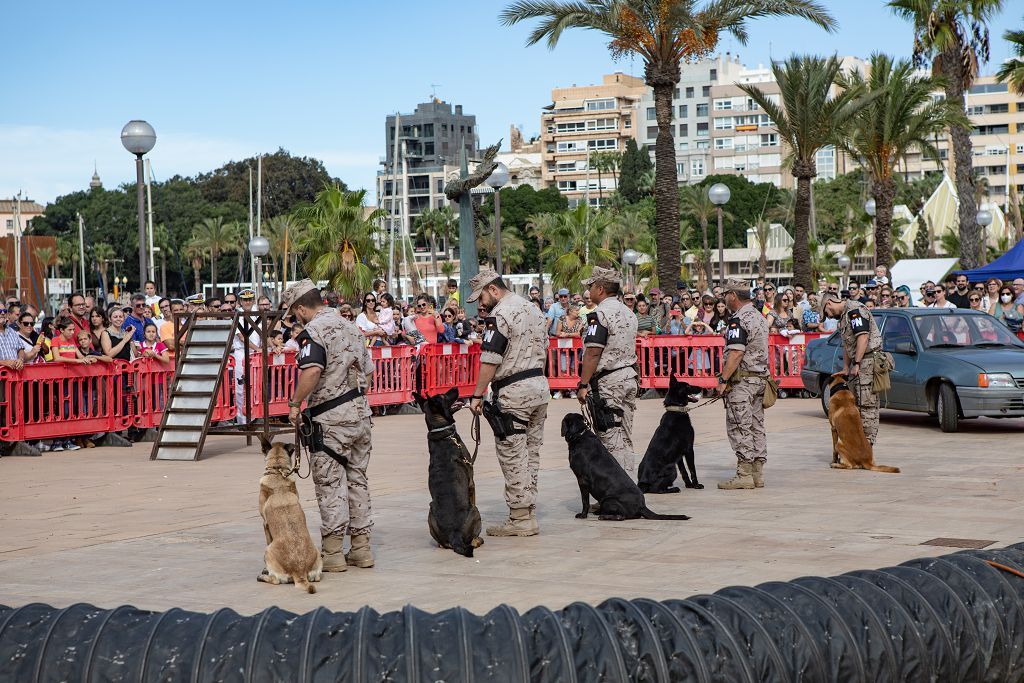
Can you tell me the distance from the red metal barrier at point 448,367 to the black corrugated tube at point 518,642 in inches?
620

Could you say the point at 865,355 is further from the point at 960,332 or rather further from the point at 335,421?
the point at 335,421

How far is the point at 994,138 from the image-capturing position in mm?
132875

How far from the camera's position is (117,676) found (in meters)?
4.03

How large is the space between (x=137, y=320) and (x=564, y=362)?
8.41 metres

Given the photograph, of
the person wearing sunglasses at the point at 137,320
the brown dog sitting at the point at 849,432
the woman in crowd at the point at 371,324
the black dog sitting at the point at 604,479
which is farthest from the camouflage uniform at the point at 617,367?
the woman in crowd at the point at 371,324

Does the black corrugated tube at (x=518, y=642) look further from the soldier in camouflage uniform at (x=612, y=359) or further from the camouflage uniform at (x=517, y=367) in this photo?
the soldier in camouflage uniform at (x=612, y=359)

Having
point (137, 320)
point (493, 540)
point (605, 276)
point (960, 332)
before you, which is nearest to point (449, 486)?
point (493, 540)

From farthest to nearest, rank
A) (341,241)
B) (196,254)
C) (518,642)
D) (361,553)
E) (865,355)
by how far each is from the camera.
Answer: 1. (196,254)
2. (341,241)
3. (865,355)
4. (361,553)
5. (518,642)

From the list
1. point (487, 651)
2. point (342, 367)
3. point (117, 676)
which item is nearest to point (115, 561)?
point (342, 367)

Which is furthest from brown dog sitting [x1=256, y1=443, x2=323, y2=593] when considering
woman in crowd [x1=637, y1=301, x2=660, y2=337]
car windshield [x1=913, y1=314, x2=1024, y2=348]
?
woman in crowd [x1=637, y1=301, x2=660, y2=337]

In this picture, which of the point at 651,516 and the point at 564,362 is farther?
the point at 564,362

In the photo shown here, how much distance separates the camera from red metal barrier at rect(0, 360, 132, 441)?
14.3m

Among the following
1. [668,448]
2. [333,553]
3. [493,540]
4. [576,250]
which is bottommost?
[493,540]

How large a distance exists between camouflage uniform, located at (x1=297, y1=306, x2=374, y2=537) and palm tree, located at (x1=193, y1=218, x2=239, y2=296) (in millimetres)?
103479
